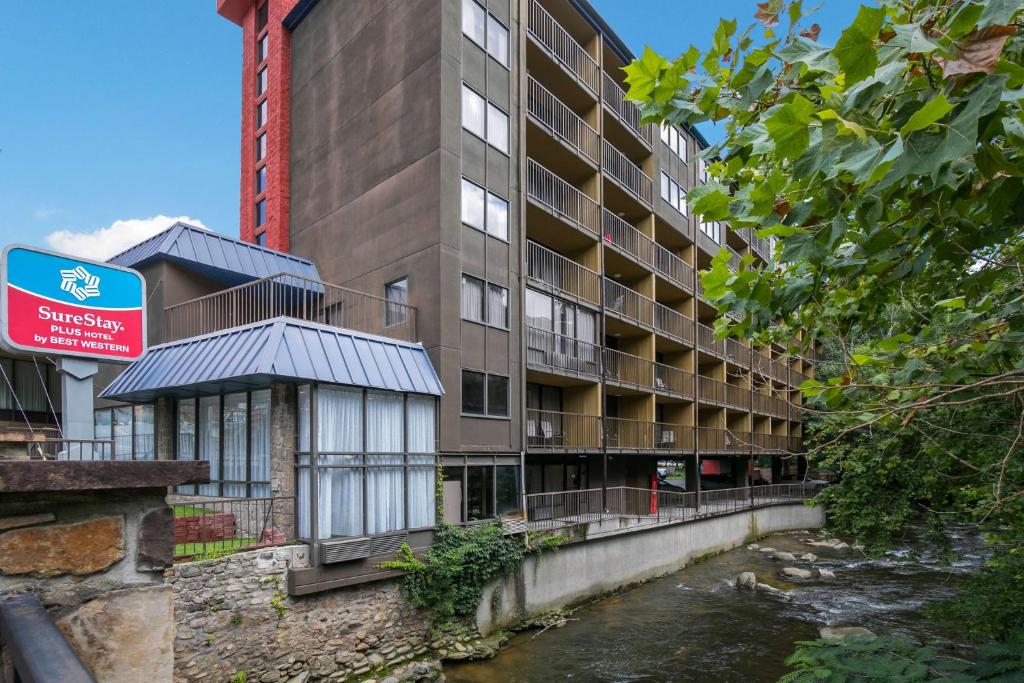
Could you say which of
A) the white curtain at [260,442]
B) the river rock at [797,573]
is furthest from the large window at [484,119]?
the river rock at [797,573]

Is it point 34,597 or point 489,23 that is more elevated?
point 489,23

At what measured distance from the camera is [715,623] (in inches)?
766

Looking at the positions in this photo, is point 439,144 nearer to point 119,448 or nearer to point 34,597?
Result: point 119,448

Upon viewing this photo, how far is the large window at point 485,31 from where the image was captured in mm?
19391

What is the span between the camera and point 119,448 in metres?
19.4

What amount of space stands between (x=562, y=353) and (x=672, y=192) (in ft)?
44.5

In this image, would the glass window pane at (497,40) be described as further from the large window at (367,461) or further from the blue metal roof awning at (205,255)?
the large window at (367,461)

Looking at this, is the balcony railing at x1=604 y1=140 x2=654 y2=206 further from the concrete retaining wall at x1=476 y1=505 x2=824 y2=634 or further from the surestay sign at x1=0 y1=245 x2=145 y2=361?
the surestay sign at x1=0 y1=245 x2=145 y2=361

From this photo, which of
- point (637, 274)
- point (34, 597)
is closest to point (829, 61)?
point (34, 597)

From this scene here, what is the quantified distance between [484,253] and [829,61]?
51.8 feet

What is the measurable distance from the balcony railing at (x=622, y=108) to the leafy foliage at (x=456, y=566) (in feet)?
54.5

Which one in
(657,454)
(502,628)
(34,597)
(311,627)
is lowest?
(502,628)

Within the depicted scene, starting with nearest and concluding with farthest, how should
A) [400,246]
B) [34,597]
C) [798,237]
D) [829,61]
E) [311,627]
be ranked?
1. [34,597]
2. [829,61]
3. [798,237]
4. [311,627]
5. [400,246]

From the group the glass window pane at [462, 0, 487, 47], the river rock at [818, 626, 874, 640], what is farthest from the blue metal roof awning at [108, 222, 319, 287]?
the river rock at [818, 626, 874, 640]
